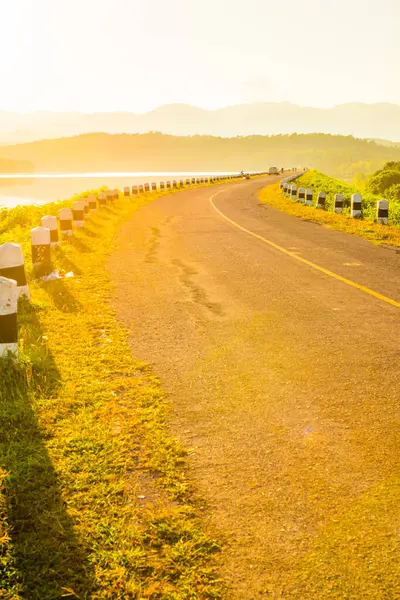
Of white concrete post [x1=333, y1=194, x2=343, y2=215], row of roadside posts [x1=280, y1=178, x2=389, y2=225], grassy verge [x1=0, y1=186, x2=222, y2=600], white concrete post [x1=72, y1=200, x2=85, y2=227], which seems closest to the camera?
grassy verge [x1=0, y1=186, x2=222, y2=600]

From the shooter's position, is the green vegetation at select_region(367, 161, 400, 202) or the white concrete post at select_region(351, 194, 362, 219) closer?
the white concrete post at select_region(351, 194, 362, 219)

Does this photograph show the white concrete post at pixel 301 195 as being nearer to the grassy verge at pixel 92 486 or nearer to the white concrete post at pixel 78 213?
the white concrete post at pixel 78 213

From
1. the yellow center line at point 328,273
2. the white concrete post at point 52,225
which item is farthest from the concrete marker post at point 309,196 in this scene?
the white concrete post at point 52,225

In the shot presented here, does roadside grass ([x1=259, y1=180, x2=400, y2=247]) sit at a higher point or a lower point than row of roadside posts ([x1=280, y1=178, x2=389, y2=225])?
lower

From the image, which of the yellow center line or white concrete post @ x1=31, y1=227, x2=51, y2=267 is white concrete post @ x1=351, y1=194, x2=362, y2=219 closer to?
the yellow center line

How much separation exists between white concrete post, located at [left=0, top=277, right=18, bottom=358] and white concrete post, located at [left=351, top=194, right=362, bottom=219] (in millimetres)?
15909

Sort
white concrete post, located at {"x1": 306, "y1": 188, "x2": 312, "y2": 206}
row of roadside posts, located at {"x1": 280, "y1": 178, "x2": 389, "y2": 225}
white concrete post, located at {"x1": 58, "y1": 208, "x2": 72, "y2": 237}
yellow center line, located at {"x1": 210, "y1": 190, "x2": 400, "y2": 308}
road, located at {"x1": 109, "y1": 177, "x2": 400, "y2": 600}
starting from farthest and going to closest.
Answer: white concrete post, located at {"x1": 306, "y1": 188, "x2": 312, "y2": 206} < row of roadside posts, located at {"x1": 280, "y1": 178, "x2": 389, "y2": 225} < white concrete post, located at {"x1": 58, "y1": 208, "x2": 72, "y2": 237} < yellow center line, located at {"x1": 210, "y1": 190, "x2": 400, "y2": 308} < road, located at {"x1": 109, "y1": 177, "x2": 400, "y2": 600}

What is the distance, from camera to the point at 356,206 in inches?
753

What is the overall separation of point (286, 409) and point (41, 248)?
242 inches

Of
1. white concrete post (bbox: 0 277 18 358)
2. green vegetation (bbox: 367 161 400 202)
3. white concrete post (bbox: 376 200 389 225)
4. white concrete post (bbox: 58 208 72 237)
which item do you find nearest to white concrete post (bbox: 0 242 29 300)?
white concrete post (bbox: 0 277 18 358)

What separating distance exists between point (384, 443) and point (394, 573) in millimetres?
1240

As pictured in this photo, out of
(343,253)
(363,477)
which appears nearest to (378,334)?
(363,477)

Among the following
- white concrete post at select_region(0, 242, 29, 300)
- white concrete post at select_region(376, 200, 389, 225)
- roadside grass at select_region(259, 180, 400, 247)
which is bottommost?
roadside grass at select_region(259, 180, 400, 247)

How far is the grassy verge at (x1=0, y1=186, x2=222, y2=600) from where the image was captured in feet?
8.01
